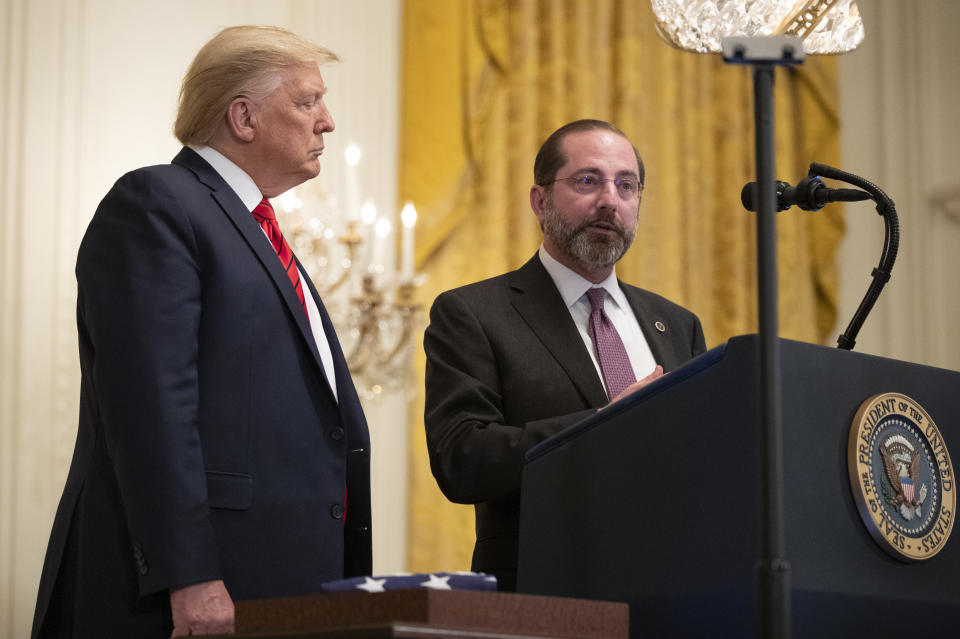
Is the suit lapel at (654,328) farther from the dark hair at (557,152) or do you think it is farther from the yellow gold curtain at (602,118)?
the yellow gold curtain at (602,118)

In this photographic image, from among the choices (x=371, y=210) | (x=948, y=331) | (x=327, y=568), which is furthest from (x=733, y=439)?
(x=948, y=331)

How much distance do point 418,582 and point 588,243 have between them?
4.92 feet

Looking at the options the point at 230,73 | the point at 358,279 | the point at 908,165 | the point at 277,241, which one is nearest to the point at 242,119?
the point at 230,73

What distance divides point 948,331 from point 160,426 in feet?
17.4

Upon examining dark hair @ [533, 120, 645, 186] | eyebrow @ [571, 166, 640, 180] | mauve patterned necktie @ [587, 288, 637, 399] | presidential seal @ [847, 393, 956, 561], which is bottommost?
presidential seal @ [847, 393, 956, 561]

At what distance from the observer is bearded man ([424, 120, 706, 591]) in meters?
2.40

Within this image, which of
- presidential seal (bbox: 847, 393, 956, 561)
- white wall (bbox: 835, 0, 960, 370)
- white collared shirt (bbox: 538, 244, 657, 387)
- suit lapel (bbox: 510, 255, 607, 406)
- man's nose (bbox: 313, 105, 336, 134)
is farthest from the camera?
white wall (bbox: 835, 0, 960, 370)

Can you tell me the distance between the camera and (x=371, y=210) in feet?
16.8

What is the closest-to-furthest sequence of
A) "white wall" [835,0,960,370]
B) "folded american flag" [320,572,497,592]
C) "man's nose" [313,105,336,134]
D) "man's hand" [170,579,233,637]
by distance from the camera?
1. "folded american flag" [320,572,497,592]
2. "man's hand" [170,579,233,637]
3. "man's nose" [313,105,336,134]
4. "white wall" [835,0,960,370]

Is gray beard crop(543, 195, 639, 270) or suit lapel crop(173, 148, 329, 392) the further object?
gray beard crop(543, 195, 639, 270)

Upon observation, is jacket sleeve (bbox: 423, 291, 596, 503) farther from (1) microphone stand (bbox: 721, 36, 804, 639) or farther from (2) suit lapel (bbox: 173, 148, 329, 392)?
(1) microphone stand (bbox: 721, 36, 804, 639)

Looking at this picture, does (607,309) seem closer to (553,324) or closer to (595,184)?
(553,324)

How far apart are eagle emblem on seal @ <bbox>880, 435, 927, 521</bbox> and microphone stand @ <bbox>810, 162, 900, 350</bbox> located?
25 cm

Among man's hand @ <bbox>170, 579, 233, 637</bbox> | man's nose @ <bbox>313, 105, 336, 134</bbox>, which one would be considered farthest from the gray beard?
man's hand @ <bbox>170, 579, 233, 637</bbox>
